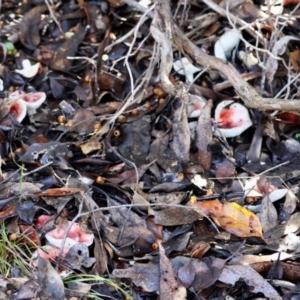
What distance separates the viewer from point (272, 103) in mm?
2482

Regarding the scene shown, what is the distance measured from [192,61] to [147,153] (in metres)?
0.45

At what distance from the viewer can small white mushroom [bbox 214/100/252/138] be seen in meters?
2.71

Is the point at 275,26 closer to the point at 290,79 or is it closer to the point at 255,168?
the point at 290,79

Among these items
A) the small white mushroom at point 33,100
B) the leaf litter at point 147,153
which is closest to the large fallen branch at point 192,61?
the leaf litter at point 147,153

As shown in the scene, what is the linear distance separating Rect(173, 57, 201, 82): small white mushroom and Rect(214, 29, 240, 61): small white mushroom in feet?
0.53

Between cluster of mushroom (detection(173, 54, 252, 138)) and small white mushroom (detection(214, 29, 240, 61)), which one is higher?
small white mushroom (detection(214, 29, 240, 61))

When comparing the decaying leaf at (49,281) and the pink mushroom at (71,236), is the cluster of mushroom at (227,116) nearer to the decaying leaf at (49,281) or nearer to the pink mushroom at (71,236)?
the pink mushroom at (71,236)

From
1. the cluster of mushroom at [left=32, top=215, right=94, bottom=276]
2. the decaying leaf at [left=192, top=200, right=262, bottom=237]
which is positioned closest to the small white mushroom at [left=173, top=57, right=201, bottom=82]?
the decaying leaf at [left=192, top=200, right=262, bottom=237]

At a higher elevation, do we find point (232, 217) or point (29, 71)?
point (29, 71)

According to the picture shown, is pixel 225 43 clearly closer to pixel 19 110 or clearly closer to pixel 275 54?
pixel 275 54

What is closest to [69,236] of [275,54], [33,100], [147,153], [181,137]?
[147,153]

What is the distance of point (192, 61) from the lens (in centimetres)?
273

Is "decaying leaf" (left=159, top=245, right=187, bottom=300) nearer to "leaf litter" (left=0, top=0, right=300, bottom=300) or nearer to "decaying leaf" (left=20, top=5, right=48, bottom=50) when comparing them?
"leaf litter" (left=0, top=0, right=300, bottom=300)

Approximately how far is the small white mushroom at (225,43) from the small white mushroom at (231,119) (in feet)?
1.04
